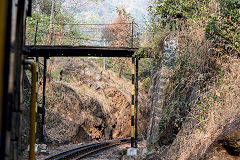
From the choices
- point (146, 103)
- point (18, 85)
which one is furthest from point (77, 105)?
point (18, 85)

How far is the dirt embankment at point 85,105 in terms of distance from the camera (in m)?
23.4

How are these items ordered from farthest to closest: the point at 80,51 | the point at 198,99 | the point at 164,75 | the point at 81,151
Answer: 1. the point at 81,151
2. the point at 80,51
3. the point at 164,75
4. the point at 198,99

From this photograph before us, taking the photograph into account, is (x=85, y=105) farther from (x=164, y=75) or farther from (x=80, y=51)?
(x=164, y=75)

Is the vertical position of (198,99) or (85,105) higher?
(198,99)

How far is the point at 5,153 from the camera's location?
71.1 inches

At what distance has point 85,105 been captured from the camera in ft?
87.5

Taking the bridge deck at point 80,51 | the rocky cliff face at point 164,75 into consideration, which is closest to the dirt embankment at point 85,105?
the bridge deck at point 80,51

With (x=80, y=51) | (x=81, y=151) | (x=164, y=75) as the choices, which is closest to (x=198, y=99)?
(x=164, y=75)

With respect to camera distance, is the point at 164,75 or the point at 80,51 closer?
the point at 164,75

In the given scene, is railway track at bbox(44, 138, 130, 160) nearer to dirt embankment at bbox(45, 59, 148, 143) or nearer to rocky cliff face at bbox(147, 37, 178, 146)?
dirt embankment at bbox(45, 59, 148, 143)

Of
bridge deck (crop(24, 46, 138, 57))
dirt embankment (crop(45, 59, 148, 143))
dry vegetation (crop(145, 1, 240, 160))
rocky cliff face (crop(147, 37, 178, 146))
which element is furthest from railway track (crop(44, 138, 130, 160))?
dry vegetation (crop(145, 1, 240, 160))

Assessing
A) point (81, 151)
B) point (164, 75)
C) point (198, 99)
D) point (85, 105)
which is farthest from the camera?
point (85, 105)

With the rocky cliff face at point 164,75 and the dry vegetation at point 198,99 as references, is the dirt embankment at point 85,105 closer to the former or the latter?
the rocky cliff face at point 164,75

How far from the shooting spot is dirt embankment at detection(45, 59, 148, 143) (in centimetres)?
2338
